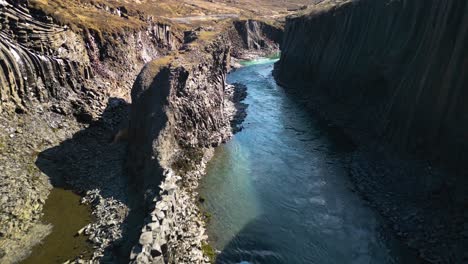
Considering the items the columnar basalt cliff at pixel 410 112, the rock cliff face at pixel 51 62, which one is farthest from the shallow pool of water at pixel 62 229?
the columnar basalt cliff at pixel 410 112

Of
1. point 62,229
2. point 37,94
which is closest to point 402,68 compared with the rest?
point 62,229

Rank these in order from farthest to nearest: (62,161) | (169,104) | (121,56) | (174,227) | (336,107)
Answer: (121,56) → (336,107) → (169,104) → (62,161) → (174,227)

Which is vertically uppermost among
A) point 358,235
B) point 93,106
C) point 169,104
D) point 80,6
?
point 80,6

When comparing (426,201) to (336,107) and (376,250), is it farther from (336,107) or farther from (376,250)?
(336,107)

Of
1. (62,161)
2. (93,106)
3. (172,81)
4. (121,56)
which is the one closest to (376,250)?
(172,81)

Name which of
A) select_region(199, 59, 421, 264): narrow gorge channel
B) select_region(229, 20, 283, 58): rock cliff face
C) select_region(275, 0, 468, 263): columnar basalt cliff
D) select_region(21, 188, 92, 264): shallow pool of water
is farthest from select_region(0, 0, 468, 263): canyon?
select_region(229, 20, 283, 58): rock cliff face
